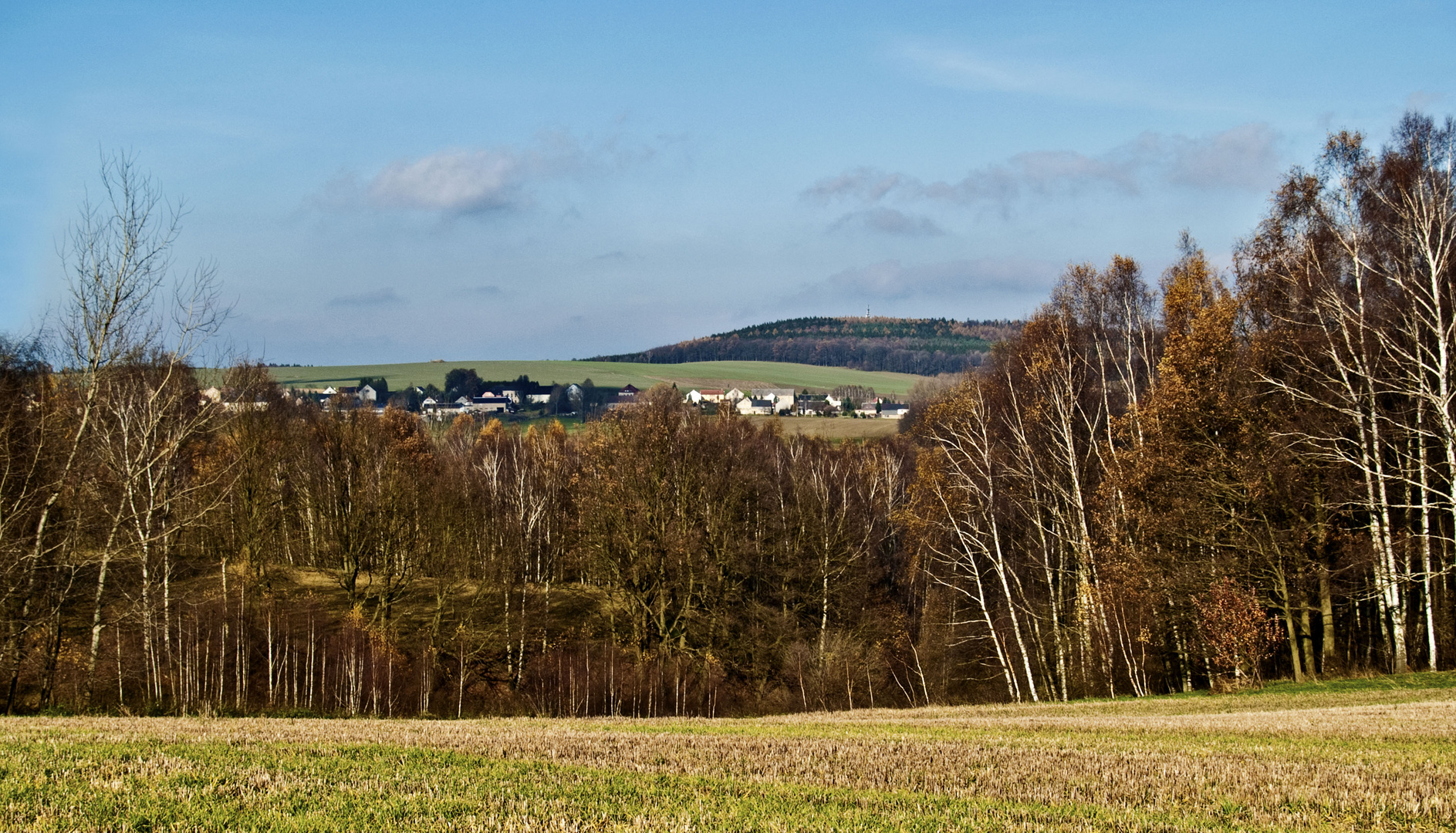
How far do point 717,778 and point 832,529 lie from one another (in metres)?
51.9

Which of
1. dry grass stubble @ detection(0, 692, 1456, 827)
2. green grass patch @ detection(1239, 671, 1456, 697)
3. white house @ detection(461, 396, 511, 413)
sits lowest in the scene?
green grass patch @ detection(1239, 671, 1456, 697)

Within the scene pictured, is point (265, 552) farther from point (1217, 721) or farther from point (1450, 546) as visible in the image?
point (1450, 546)

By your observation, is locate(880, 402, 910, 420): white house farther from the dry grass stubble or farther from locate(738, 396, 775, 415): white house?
the dry grass stubble

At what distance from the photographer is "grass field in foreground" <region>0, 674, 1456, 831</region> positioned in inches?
342

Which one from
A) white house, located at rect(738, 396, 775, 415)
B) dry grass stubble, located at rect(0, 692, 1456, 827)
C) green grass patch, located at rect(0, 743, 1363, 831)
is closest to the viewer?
green grass patch, located at rect(0, 743, 1363, 831)

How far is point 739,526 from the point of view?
61250 mm

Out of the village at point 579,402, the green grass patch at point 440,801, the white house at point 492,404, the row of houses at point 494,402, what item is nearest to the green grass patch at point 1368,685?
the green grass patch at point 440,801

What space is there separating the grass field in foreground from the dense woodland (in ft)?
46.9

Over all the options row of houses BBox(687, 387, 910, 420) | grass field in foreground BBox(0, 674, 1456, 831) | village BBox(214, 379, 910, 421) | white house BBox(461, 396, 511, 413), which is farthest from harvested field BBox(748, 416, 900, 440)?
grass field in foreground BBox(0, 674, 1456, 831)

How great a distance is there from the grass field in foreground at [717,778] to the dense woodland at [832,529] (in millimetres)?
14289

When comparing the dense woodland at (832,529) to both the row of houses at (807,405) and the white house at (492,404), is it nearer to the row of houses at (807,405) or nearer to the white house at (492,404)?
the row of houses at (807,405)

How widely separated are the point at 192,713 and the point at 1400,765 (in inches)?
1025

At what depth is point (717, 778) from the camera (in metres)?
11.3

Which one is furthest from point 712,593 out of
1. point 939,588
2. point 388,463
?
point 388,463
